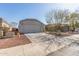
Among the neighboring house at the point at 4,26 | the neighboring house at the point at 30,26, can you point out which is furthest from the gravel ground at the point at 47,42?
the neighboring house at the point at 4,26

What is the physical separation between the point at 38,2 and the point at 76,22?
16.5 inches

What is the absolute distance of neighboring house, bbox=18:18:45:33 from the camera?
71.2 inches

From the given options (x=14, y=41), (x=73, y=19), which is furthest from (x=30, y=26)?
(x=73, y=19)

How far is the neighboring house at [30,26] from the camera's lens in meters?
1.81

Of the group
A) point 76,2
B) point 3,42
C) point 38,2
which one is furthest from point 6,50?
point 76,2

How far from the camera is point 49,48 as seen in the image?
1.78 m

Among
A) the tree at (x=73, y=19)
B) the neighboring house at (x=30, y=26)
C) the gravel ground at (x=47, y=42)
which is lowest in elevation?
the gravel ground at (x=47, y=42)

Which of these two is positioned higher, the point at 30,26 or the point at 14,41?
the point at 30,26

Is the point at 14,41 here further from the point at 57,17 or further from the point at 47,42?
the point at 57,17

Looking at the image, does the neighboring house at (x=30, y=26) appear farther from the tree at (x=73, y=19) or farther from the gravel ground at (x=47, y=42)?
the tree at (x=73, y=19)

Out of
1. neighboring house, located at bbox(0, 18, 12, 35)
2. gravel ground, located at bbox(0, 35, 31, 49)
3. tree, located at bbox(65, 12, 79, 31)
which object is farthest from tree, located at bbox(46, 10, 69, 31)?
neighboring house, located at bbox(0, 18, 12, 35)

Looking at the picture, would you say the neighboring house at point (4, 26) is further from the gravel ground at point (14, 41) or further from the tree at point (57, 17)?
the tree at point (57, 17)

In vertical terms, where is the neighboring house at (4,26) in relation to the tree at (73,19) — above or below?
below

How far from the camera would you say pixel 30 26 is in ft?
5.96
